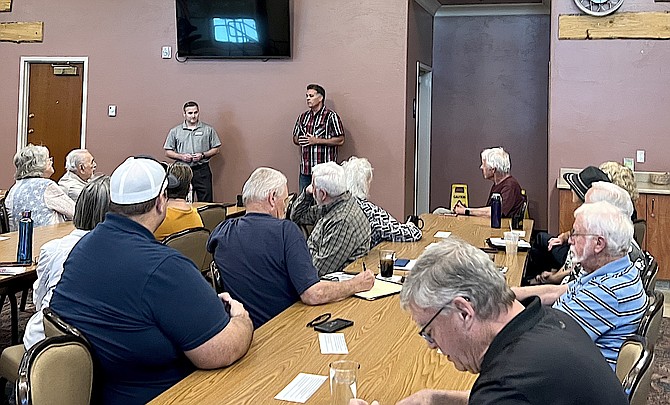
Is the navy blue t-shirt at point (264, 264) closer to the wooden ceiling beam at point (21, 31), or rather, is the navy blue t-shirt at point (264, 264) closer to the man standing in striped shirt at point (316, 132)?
the man standing in striped shirt at point (316, 132)

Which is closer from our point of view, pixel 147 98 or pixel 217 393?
pixel 217 393

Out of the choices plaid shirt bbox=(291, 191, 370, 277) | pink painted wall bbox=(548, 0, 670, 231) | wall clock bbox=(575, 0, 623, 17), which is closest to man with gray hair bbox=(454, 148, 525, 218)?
pink painted wall bbox=(548, 0, 670, 231)

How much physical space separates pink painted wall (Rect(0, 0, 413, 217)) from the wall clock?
71.2 inches

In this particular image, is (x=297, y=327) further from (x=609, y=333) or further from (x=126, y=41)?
(x=126, y=41)

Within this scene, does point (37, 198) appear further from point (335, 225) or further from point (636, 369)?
point (636, 369)

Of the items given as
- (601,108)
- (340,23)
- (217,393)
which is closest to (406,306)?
(217,393)

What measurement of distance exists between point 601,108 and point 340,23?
9.38ft

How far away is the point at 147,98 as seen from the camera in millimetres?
8648

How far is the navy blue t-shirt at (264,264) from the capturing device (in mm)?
2918

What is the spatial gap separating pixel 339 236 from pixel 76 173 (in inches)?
107

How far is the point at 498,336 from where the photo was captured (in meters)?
1.50

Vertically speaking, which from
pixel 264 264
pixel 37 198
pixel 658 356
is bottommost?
pixel 658 356

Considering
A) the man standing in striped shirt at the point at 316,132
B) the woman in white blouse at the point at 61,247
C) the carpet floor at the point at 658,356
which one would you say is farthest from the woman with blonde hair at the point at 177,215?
the man standing in striped shirt at the point at 316,132

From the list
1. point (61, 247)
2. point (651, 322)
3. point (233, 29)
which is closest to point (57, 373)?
point (61, 247)
